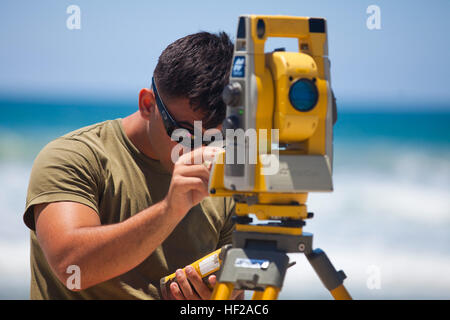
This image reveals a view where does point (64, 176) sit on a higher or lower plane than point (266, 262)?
higher

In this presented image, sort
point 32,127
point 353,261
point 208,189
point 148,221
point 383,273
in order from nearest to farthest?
point 208,189
point 148,221
point 383,273
point 353,261
point 32,127

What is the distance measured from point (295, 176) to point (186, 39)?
0.93 m

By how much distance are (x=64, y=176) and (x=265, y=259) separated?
0.90 meters

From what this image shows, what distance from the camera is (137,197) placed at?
2.46 m

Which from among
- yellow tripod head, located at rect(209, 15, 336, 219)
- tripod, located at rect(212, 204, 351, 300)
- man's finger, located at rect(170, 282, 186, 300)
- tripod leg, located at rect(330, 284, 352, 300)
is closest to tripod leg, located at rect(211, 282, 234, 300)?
tripod, located at rect(212, 204, 351, 300)

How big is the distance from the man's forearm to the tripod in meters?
0.29

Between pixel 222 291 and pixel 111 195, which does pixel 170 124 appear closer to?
pixel 111 195

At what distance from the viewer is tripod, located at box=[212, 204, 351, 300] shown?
167 cm

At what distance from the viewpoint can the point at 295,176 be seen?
1675mm

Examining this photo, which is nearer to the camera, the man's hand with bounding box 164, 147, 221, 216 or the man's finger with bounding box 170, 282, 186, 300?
the man's hand with bounding box 164, 147, 221, 216

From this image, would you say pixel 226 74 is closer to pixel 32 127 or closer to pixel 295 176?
pixel 295 176

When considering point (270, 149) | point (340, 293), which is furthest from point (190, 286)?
point (270, 149)

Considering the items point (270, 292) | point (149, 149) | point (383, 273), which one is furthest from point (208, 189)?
point (383, 273)

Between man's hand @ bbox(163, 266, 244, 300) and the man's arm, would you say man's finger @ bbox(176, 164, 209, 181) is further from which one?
man's hand @ bbox(163, 266, 244, 300)
